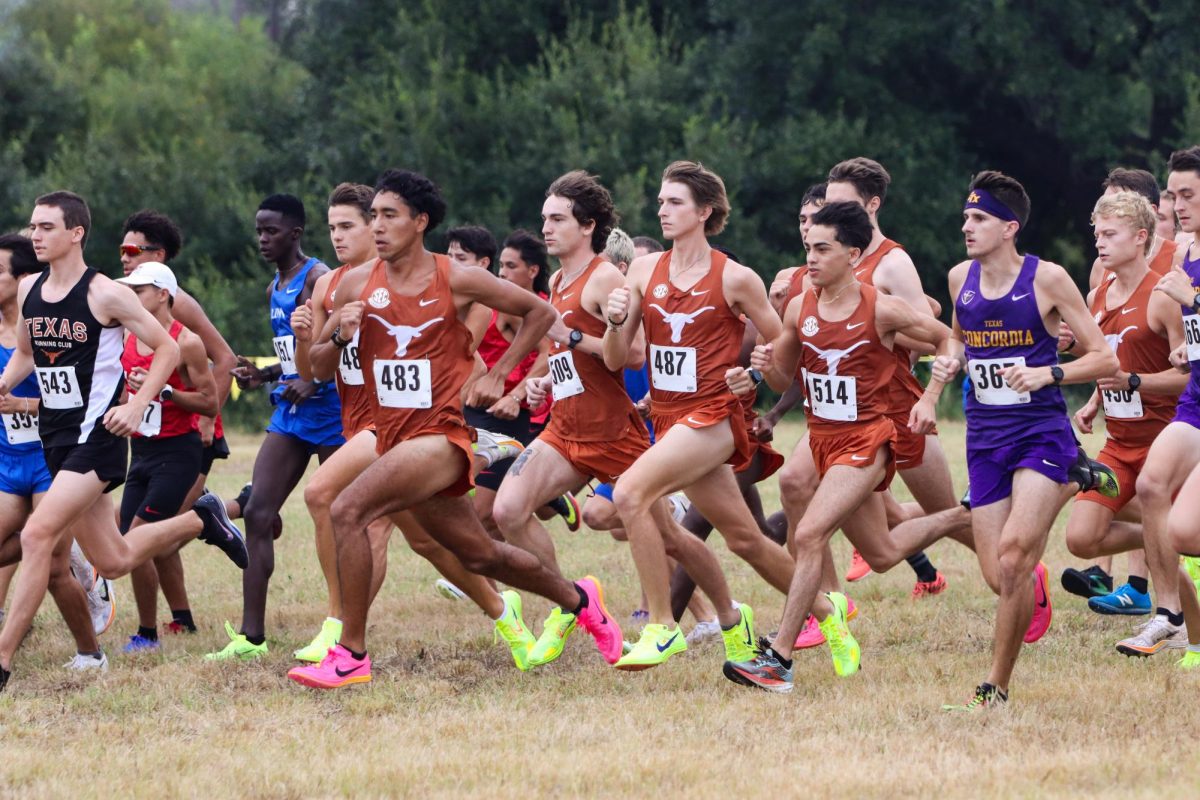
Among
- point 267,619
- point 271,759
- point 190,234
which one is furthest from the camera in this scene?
point 190,234

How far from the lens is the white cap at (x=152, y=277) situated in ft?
27.8

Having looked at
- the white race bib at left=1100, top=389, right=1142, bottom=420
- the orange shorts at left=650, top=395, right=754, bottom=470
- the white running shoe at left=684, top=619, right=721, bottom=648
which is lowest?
the white running shoe at left=684, top=619, right=721, bottom=648

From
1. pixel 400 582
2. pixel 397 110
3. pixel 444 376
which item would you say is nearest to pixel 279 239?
pixel 444 376

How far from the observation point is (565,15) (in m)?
32.7

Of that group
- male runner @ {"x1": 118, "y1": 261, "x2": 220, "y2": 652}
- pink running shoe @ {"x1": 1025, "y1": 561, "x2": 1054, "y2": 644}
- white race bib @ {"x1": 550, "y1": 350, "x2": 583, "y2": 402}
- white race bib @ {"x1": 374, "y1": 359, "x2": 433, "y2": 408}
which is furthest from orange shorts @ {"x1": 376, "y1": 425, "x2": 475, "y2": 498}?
pink running shoe @ {"x1": 1025, "y1": 561, "x2": 1054, "y2": 644}

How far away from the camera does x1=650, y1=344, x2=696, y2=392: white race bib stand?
7645 millimetres

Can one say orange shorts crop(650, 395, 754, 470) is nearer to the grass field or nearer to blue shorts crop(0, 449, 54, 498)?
the grass field

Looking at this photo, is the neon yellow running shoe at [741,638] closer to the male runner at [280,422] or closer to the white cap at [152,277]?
the male runner at [280,422]

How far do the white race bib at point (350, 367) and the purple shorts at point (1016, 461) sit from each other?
2961mm

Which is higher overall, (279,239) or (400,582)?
(279,239)

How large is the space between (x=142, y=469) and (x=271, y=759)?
3.39 meters

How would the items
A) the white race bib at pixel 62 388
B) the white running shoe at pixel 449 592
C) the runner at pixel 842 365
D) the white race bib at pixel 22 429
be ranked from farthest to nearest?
the white running shoe at pixel 449 592 < the white race bib at pixel 22 429 < the white race bib at pixel 62 388 < the runner at pixel 842 365

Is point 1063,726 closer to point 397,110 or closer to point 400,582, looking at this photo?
point 400,582

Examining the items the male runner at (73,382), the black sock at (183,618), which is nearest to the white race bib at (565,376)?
the male runner at (73,382)
